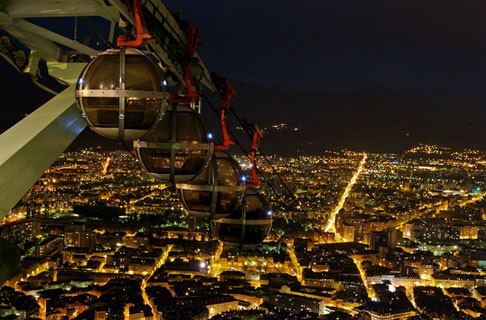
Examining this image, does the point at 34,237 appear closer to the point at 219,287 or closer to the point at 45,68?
the point at 219,287

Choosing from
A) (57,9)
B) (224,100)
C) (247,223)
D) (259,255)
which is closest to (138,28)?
(57,9)

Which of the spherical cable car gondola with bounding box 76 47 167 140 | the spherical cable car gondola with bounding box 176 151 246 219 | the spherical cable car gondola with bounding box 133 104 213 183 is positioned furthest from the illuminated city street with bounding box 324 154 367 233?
the spherical cable car gondola with bounding box 76 47 167 140

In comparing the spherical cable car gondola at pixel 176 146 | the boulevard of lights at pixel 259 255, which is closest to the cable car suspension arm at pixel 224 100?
the spherical cable car gondola at pixel 176 146

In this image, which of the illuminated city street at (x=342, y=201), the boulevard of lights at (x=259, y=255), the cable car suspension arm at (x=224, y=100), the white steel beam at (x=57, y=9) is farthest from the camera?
the illuminated city street at (x=342, y=201)

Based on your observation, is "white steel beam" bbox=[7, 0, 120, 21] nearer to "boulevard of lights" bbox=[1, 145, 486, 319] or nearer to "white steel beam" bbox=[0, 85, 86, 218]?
"white steel beam" bbox=[0, 85, 86, 218]

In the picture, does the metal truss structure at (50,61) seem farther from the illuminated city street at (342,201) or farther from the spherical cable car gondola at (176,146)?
the illuminated city street at (342,201)

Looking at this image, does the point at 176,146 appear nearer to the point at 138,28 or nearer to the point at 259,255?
the point at 138,28
